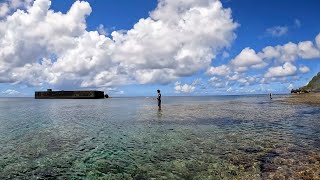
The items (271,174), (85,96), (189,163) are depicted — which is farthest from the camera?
(85,96)

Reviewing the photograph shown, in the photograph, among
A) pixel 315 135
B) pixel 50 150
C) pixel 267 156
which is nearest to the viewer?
pixel 267 156

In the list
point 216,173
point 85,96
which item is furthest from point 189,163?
point 85,96

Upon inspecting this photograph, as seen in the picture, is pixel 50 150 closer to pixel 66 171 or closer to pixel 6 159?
pixel 6 159

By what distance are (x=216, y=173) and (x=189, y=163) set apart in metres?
1.88

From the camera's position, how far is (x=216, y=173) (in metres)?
12.5

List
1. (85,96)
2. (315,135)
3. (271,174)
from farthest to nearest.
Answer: (85,96) < (315,135) < (271,174)

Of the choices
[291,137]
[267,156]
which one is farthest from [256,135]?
[267,156]

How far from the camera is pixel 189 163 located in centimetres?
1405

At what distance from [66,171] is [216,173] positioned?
259 inches

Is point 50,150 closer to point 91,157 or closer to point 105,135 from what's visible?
point 91,157

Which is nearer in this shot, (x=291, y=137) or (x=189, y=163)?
(x=189, y=163)

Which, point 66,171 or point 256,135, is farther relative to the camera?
point 256,135

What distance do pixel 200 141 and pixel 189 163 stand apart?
19.7 feet

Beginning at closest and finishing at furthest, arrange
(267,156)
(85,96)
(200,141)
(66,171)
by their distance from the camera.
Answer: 1. (66,171)
2. (267,156)
3. (200,141)
4. (85,96)
